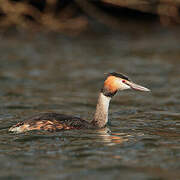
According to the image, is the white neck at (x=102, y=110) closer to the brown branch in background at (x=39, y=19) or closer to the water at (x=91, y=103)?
the water at (x=91, y=103)

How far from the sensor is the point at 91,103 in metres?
11.7

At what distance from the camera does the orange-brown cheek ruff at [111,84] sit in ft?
28.8

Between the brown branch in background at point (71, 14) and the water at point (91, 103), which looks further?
the brown branch in background at point (71, 14)

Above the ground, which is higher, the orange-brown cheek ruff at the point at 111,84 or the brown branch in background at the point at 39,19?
the brown branch in background at the point at 39,19

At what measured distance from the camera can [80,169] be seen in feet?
20.4

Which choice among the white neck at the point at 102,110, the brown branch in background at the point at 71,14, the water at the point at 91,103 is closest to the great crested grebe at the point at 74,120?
the white neck at the point at 102,110

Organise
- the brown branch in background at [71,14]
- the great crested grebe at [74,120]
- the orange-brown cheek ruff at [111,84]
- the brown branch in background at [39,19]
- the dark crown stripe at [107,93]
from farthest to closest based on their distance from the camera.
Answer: the brown branch in background at [71,14] → the brown branch in background at [39,19] → the dark crown stripe at [107,93] → the orange-brown cheek ruff at [111,84] → the great crested grebe at [74,120]

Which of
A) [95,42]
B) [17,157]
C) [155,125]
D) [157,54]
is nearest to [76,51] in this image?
[95,42]

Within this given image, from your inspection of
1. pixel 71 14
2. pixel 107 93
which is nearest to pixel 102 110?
pixel 107 93

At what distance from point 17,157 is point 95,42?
12.2 metres

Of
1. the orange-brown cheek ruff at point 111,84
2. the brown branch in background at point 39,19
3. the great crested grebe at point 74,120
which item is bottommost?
the great crested grebe at point 74,120

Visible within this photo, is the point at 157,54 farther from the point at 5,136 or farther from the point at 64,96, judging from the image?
the point at 5,136

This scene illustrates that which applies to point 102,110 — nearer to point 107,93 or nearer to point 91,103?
point 107,93

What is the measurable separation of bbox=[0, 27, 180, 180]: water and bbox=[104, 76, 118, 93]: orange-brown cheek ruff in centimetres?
68
